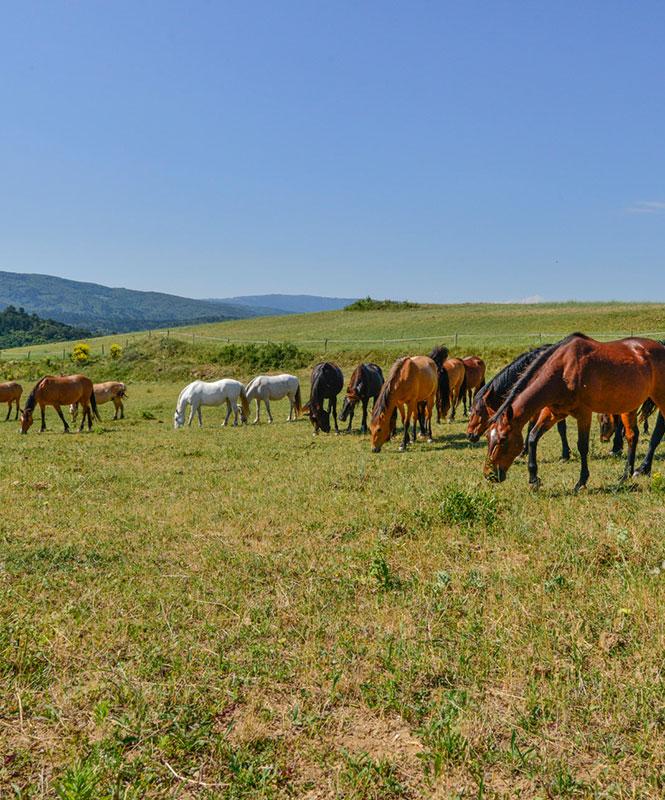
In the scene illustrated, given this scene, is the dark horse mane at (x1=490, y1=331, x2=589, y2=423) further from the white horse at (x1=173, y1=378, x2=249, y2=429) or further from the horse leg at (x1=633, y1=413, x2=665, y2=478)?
the white horse at (x1=173, y1=378, x2=249, y2=429)

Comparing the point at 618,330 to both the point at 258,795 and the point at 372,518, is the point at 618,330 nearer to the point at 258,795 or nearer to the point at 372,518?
the point at 372,518

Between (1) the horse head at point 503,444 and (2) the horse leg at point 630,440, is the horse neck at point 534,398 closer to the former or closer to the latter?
(1) the horse head at point 503,444

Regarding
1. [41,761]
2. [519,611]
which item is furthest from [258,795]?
[519,611]

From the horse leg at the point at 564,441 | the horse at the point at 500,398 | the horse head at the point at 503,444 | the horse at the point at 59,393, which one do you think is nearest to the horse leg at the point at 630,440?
the horse at the point at 500,398

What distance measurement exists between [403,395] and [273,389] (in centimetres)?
992

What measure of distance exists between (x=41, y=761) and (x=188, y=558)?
3.11 meters

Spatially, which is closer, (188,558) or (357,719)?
(357,719)

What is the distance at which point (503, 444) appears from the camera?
8.45 m

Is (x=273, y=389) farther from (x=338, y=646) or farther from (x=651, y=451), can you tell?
(x=338, y=646)

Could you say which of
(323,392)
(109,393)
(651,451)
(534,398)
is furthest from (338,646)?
(109,393)

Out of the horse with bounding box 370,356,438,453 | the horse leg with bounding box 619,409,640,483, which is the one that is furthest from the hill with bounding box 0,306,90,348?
the horse leg with bounding box 619,409,640,483

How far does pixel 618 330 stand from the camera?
153ft

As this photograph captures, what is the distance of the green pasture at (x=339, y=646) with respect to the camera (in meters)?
2.97

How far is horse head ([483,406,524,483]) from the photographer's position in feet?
27.5
